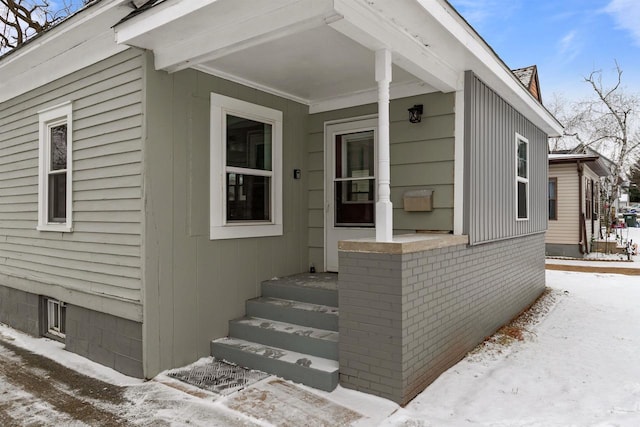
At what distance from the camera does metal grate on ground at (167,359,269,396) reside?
332 centimetres

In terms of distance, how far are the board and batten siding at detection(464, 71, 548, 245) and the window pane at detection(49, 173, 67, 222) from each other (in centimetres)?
438

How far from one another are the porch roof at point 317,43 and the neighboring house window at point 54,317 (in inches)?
120

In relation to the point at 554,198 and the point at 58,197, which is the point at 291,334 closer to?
the point at 58,197

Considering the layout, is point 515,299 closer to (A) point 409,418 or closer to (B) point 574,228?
(A) point 409,418

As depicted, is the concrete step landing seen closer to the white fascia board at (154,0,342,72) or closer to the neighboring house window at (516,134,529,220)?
the white fascia board at (154,0,342,72)

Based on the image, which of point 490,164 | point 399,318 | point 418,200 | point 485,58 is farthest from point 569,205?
point 399,318

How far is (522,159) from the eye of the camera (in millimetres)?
6367

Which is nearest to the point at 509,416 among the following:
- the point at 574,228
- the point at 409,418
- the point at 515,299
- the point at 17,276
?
the point at 409,418

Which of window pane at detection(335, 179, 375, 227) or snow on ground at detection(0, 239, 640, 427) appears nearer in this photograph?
snow on ground at detection(0, 239, 640, 427)

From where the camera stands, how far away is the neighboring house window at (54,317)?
185 inches

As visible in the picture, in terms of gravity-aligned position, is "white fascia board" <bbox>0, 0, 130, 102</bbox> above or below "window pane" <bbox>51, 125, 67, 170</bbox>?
above

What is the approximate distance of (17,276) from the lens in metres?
5.34

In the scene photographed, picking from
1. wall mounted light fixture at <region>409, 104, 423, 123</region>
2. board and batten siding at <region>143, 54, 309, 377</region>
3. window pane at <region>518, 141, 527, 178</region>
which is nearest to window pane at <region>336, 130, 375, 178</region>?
wall mounted light fixture at <region>409, 104, 423, 123</region>

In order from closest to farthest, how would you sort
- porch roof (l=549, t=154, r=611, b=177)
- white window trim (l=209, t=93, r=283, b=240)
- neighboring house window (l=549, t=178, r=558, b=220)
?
white window trim (l=209, t=93, r=283, b=240), porch roof (l=549, t=154, r=611, b=177), neighboring house window (l=549, t=178, r=558, b=220)
